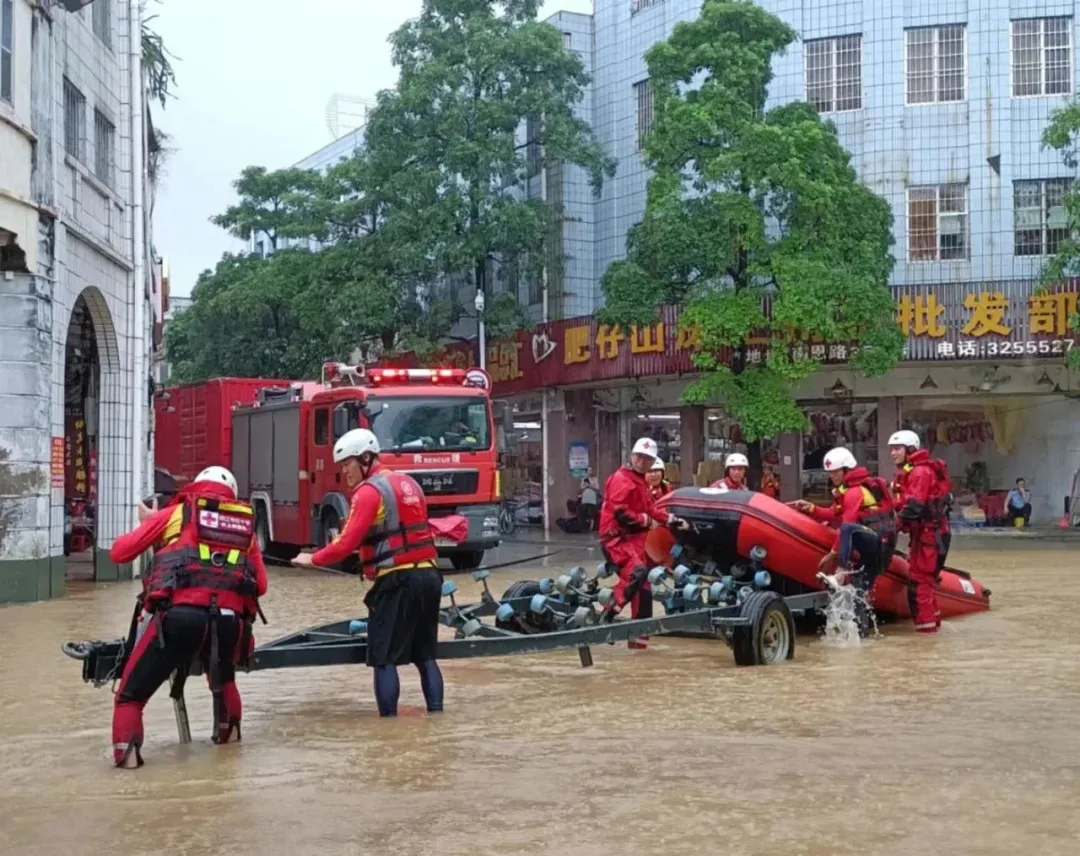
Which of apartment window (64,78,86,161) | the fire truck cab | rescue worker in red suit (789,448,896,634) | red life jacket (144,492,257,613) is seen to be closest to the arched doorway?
the fire truck cab

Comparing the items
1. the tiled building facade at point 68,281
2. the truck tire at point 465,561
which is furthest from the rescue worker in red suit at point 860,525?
the truck tire at point 465,561

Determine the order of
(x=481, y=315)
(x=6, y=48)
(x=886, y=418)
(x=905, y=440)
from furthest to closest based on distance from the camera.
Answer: (x=481, y=315) < (x=886, y=418) < (x=6, y=48) < (x=905, y=440)

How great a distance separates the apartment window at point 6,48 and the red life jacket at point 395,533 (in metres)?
8.98

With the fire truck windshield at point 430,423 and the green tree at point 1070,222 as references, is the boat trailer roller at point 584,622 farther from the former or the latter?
the green tree at point 1070,222

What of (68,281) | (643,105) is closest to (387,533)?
(68,281)

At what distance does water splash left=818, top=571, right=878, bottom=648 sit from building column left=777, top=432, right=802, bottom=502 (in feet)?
61.1

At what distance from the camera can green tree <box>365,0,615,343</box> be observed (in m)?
28.9

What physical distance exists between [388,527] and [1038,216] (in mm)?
23431

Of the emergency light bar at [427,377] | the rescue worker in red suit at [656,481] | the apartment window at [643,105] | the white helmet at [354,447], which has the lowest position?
the rescue worker in red suit at [656,481]

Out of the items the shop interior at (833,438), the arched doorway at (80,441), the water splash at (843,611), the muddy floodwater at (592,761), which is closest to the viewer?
the muddy floodwater at (592,761)

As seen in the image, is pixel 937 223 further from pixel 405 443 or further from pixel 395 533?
pixel 395 533

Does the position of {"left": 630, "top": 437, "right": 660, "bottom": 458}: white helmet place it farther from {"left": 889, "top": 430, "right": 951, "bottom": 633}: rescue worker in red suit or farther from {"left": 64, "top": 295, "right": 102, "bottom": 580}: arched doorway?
{"left": 64, "top": 295, "right": 102, "bottom": 580}: arched doorway

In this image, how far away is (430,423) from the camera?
18719 millimetres

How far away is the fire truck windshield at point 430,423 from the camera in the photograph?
18406 millimetres
